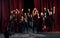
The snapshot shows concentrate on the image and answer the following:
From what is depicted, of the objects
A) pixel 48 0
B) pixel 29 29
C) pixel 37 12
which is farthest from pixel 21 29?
pixel 48 0

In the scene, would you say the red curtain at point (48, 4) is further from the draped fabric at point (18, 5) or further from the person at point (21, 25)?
the person at point (21, 25)

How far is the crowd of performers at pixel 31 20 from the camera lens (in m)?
14.8

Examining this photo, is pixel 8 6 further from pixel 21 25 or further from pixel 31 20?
pixel 31 20

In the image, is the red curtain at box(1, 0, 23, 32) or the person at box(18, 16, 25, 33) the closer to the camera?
the person at box(18, 16, 25, 33)

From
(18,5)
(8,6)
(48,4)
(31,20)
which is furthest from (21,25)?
(48,4)

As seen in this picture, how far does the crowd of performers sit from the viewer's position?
582 inches

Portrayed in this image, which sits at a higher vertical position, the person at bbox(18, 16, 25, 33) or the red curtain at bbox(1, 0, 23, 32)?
the red curtain at bbox(1, 0, 23, 32)

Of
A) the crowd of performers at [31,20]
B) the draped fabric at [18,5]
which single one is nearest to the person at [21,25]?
the crowd of performers at [31,20]

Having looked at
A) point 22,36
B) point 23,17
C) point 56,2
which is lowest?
point 22,36

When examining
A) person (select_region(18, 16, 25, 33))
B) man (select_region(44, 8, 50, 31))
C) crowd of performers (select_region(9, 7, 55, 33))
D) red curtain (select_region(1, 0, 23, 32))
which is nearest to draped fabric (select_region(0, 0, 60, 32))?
red curtain (select_region(1, 0, 23, 32))

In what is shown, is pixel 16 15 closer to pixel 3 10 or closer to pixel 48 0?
pixel 3 10

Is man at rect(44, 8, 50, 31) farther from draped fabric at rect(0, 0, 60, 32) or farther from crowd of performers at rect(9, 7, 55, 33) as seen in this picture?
draped fabric at rect(0, 0, 60, 32)

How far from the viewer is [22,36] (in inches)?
527

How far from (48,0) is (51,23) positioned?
1477 millimetres
